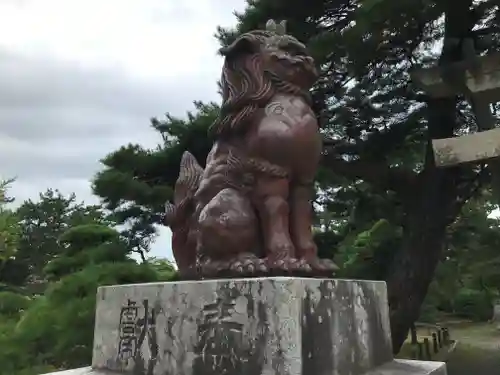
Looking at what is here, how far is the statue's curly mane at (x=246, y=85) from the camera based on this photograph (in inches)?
87.2

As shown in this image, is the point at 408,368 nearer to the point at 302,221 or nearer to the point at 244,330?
the point at 302,221

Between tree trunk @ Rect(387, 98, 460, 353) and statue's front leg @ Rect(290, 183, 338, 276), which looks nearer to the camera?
statue's front leg @ Rect(290, 183, 338, 276)

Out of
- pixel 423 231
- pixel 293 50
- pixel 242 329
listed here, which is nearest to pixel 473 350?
pixel 423 231

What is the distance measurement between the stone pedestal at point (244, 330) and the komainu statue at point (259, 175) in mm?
192

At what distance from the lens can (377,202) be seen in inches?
216

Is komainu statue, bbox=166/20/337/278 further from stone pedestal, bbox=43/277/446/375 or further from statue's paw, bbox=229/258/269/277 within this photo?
stone pedestal, bbox=43/277/446/375

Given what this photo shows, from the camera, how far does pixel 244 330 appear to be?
1.70 metres

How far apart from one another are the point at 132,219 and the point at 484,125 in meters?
2.95

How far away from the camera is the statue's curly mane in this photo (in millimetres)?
2215

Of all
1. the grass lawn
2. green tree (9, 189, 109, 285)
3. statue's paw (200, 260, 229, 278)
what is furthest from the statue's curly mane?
green tree (9, 189, 109, 285)

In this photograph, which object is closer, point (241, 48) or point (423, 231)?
point (241, 48)

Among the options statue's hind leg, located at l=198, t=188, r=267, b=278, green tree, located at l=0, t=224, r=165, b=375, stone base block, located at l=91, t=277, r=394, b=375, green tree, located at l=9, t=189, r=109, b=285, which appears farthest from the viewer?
green tree, located at l=9, t=189, r=109, b=285

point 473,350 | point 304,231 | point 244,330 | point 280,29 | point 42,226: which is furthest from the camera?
point 42,226

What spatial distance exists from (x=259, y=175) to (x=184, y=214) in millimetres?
467
